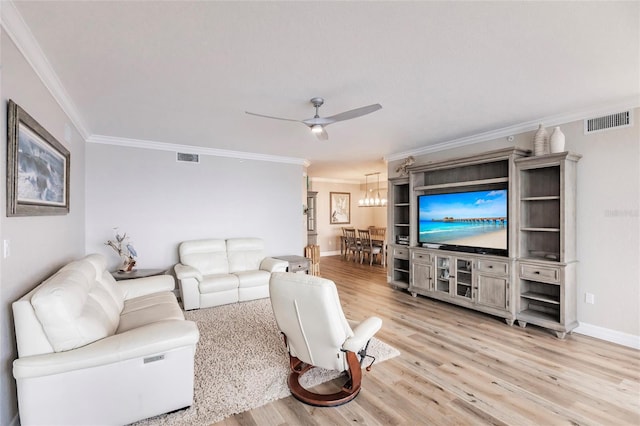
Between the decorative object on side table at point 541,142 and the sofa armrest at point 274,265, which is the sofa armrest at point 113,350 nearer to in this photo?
the sofa armrest at point 274,265

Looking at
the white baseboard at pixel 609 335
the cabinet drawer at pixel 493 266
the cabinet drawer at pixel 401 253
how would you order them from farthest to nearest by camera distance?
the cabinet drawer at pixel 401 253 < the cabinet drawer at pixel 493 266 < the white baseboard at pixel 609 335

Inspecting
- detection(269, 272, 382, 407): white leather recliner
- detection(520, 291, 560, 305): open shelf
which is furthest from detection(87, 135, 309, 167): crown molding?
detection(520, 291, 560, 305): open shelf

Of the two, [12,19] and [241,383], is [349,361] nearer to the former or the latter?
[241,383]

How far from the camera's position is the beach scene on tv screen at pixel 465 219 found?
159 inches

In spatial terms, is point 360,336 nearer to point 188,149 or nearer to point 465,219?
point 465,219

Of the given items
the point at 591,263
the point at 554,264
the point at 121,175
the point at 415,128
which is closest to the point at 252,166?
the point at 121,175

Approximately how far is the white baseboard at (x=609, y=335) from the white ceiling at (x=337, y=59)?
2.43 metres

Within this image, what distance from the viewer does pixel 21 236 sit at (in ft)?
6.64

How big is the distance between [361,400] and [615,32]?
3.02m

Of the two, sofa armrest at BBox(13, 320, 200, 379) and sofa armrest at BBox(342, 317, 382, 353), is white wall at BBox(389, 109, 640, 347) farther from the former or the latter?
sofa armrest at BBox(13, 320, 200, 379)

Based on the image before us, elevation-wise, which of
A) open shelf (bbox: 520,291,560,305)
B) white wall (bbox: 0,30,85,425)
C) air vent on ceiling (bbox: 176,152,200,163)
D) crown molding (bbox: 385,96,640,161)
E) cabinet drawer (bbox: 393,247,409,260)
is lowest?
open shelf (bbox: 520,291,560,305)

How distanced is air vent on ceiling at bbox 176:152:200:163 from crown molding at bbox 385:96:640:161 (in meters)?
3.62

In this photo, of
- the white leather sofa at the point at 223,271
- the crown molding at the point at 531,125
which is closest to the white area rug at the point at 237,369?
the white leather sofa at the point at 223,271

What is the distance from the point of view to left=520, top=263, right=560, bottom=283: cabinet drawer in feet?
11.3
